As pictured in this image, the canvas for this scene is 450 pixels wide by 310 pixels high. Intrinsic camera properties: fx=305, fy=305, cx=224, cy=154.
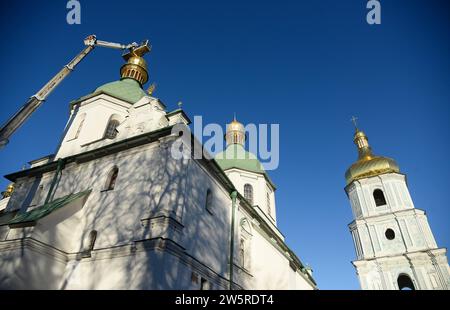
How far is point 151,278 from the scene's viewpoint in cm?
879

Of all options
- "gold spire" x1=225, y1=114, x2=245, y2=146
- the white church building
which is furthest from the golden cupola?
the white church building

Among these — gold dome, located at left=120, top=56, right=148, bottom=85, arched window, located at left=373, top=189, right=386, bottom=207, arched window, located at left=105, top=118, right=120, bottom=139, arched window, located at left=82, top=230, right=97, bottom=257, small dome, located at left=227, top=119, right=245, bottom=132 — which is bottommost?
arched window, located at left=82, top=230, right=97, bottom=257

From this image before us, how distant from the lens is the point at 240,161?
24031 mm

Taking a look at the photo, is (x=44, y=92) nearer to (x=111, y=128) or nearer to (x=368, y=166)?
(x=111, y=128)

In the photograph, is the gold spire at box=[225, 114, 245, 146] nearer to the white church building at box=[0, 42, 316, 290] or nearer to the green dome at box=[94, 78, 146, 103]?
the green dome at box=[94, 78, 146, 103]

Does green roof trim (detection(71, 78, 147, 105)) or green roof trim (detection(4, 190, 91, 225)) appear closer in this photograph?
green roof trim (detection(4, 190, 91, 225))

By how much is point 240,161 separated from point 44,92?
13.9 m

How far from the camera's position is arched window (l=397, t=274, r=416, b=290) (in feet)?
88.9

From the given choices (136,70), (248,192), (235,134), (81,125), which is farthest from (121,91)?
(235,134)

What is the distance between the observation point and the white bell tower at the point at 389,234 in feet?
82.8

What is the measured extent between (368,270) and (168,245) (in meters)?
24.4

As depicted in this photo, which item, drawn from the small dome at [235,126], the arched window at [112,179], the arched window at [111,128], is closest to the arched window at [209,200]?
the arched window at [112,179]
